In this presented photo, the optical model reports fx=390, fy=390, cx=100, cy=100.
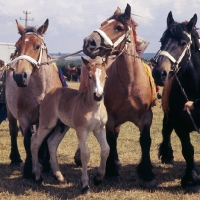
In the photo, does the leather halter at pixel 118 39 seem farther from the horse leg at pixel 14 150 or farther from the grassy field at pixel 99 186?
the horse leg at pixel 14 150

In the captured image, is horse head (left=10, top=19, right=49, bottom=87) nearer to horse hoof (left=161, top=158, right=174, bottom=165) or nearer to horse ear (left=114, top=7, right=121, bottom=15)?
horse ear (left=114, top=7, right=121, bottom=15)

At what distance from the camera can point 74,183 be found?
6020 millimetres

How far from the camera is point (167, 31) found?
16.5ft

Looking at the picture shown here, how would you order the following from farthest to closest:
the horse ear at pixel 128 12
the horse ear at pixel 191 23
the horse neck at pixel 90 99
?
the horse ear at pixel 128 12, the horse neck at pixel 90 99, the horse ear at pixel 191 23

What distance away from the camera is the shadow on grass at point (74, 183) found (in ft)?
18.4

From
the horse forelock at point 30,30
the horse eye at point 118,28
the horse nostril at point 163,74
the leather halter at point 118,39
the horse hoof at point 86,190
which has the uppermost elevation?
the horse forelock at point 30,30

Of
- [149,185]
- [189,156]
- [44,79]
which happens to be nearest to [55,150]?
[44,79]

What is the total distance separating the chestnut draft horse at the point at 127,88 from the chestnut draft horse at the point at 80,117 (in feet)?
1.51

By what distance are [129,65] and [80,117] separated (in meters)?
1.10

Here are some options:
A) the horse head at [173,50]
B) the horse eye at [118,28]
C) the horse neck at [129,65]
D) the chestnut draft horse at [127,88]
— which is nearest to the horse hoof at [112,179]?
the chestnut draft horse at [127,88]

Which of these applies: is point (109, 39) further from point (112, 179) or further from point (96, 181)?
point (112, 179)

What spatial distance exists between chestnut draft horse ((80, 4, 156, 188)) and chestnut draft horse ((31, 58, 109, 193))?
46 centimetres

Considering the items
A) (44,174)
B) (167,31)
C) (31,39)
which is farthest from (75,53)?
(44,174)

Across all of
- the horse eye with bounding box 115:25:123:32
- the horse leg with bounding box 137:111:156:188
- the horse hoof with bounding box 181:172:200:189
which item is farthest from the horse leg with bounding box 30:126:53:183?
the horse hoof with bounding box 181:172:200:189
